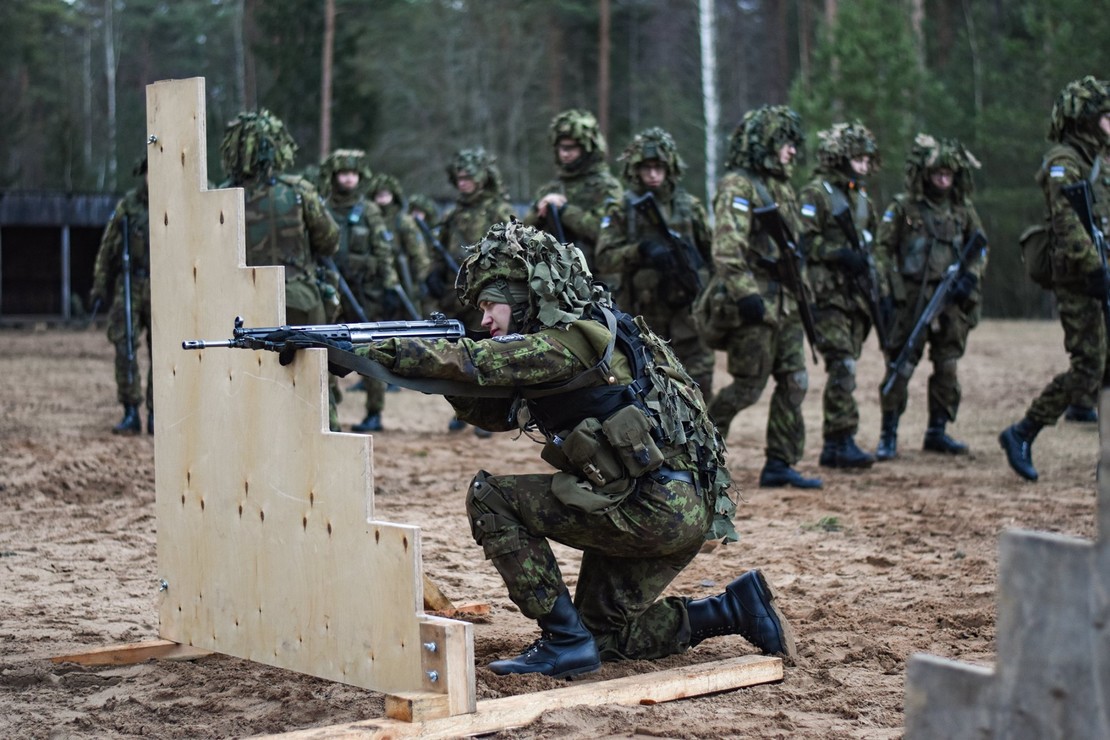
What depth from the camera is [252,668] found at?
5.20 m

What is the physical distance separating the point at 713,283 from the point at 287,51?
2151cm

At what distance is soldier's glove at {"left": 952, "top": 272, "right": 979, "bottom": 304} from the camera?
10234 millimetres

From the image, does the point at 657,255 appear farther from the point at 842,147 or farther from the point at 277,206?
the point at 277,206

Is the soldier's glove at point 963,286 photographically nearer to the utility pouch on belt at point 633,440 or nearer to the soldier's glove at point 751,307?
the soldier's glove at point 751,307

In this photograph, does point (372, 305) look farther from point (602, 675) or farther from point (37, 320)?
point (37, 320)

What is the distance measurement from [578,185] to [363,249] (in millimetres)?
2950

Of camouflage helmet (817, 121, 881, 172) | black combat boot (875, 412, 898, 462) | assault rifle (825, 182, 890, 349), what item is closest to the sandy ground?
black combat boot (875, 412, 898, 462)

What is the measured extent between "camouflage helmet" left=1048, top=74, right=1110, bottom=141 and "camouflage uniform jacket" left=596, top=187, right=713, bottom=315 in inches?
90.1

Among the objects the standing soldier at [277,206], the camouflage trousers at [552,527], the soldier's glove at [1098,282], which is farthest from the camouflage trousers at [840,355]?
the camouflage trousers at [552,527]

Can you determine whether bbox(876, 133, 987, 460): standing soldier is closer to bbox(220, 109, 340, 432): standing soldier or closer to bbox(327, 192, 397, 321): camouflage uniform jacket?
bbox(220, 109, 340, 432): standing soldier

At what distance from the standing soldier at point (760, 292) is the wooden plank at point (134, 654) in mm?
4220

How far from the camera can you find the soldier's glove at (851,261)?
9.53 metres

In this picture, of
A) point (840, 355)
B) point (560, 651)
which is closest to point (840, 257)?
point (840, 355)

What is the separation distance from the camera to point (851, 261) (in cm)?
953
